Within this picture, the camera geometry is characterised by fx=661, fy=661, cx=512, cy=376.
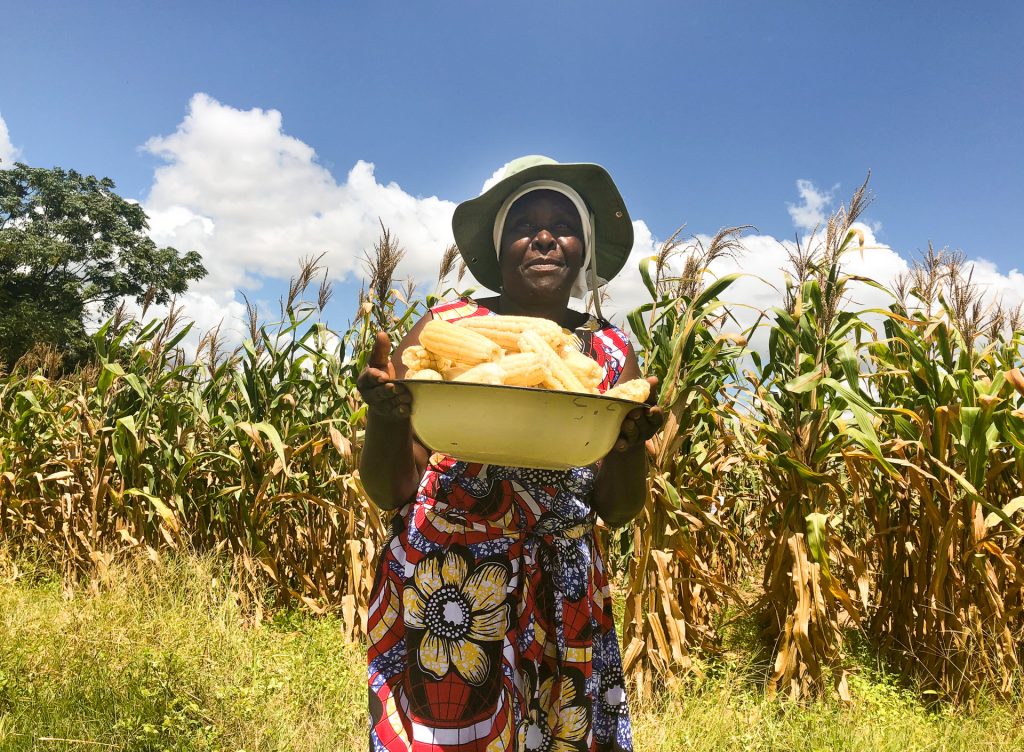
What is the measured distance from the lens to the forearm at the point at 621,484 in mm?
1800

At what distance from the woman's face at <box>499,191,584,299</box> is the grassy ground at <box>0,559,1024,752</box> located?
2108mm

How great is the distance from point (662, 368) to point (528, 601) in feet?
6.29

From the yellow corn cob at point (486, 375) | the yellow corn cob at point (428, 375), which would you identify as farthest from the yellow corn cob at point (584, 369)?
the yellow corn cob at point (428, 375)

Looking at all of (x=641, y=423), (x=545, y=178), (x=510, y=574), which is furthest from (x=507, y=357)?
(x=545, y=178)

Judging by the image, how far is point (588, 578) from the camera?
6.14 feet

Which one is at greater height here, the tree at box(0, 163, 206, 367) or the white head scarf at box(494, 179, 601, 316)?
the tree at box(0, 163, 206, 367)

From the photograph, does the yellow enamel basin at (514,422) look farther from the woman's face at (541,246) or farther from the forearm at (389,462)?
the woman's face at (541,246)

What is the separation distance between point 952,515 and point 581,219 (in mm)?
2735

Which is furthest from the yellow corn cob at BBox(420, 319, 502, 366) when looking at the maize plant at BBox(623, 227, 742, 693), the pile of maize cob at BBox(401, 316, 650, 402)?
the maize plant at BBox(623, 227, 742, 693)

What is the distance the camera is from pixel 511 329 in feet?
5.17

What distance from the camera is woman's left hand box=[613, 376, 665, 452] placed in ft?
5.21

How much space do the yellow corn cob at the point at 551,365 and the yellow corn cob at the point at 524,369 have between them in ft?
0.04

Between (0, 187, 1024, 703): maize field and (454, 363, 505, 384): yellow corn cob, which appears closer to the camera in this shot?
(454, 363, 505, 384): yellow corn cob

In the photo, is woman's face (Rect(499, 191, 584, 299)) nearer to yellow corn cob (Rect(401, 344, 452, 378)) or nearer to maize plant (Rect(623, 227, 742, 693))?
yellow corn cob (Rect(401, 344, 452, 378))
